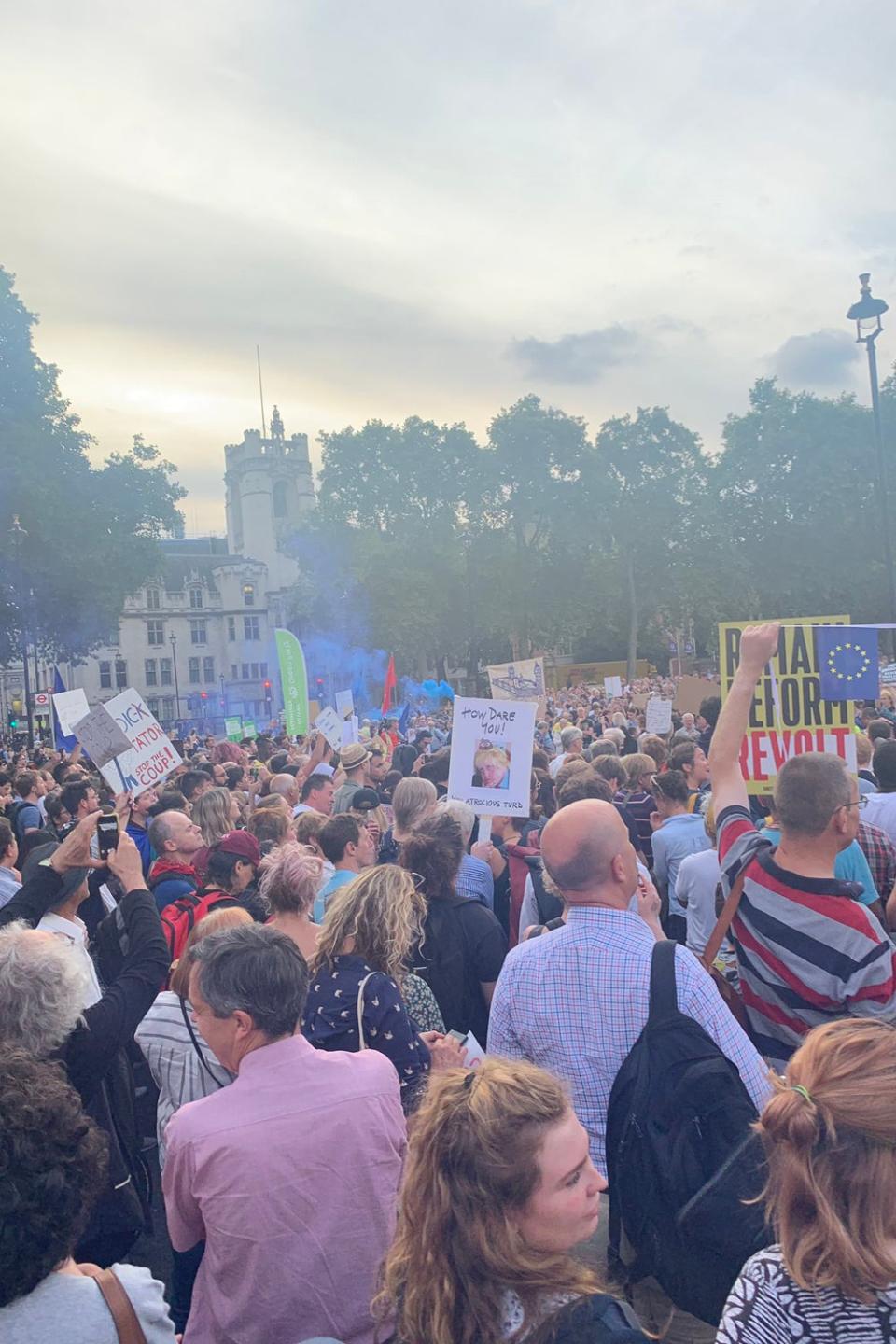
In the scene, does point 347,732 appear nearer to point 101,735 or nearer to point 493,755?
point 101,735

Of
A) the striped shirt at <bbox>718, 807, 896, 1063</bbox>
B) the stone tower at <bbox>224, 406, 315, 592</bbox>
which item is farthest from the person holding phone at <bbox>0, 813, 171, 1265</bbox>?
the stone tower at <bbox>224, 406, 315, 592</bbox>

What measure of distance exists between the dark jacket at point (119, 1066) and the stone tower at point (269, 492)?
8652cm

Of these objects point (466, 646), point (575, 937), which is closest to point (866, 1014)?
point (575, 937)

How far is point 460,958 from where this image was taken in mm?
4336

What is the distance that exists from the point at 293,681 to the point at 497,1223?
15127mm

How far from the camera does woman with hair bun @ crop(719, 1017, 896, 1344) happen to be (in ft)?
5.37

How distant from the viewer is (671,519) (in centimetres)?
5472

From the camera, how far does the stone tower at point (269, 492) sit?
296ft

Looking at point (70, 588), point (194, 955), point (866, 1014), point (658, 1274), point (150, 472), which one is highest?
point (150, 472)

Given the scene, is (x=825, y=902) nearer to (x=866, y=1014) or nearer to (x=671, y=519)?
(x=866, y=1014)

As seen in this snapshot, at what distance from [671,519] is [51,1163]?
54.7 metres

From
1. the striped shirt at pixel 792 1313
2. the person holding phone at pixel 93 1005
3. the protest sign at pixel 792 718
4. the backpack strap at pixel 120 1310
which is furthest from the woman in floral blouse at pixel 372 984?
the protest sign at pixel 792 718

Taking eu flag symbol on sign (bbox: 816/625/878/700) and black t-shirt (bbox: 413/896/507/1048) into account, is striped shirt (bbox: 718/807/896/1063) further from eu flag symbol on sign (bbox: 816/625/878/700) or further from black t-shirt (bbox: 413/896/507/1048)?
eu flag symbol on sign (bbox: 816/625/878/700)

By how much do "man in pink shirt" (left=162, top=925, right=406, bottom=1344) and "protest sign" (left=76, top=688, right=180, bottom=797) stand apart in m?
6.84
